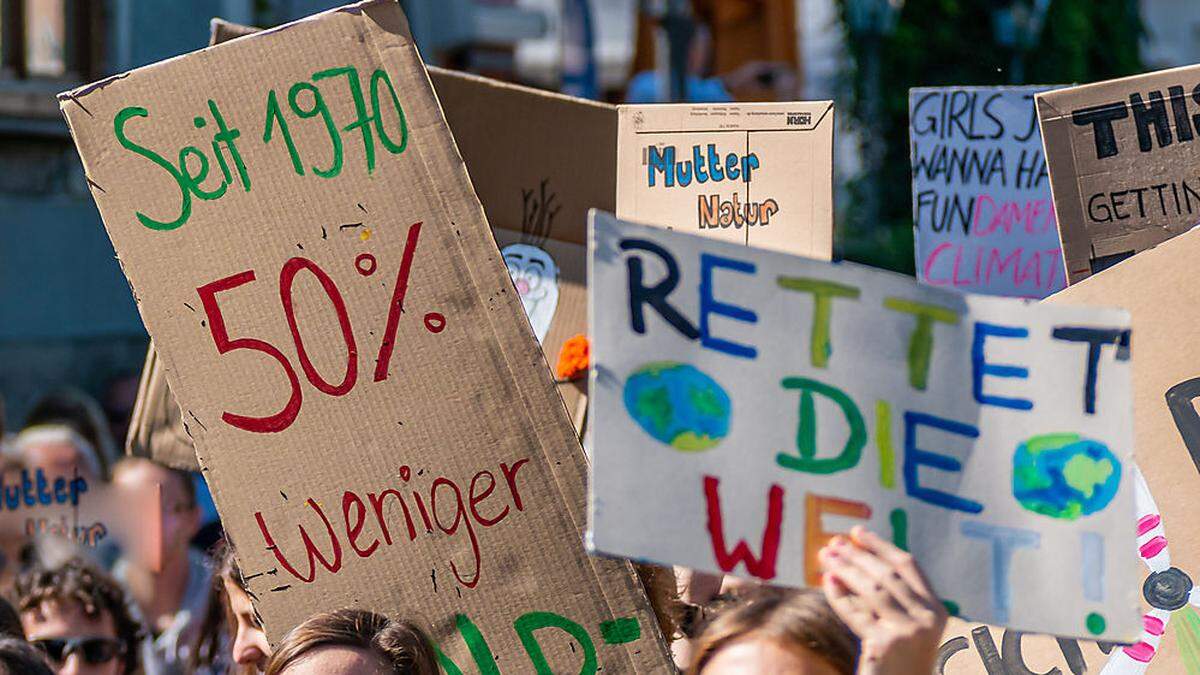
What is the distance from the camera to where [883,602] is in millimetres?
1558

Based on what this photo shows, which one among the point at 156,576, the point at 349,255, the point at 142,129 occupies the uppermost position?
the point at 142,129

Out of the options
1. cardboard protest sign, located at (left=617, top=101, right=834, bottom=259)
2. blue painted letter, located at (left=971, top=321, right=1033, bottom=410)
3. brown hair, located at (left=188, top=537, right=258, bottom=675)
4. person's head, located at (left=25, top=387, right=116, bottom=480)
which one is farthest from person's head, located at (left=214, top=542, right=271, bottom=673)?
person's head, located at (left=25, top=387, right=116, bottom=480)

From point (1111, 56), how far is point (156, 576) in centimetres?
1225

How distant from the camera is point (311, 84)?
218 centimetres

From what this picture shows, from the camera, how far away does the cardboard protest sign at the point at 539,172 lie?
307cm

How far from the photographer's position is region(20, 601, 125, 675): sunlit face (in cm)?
331

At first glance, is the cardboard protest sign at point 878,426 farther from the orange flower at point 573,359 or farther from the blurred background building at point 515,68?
the blurred background building at point 515,68

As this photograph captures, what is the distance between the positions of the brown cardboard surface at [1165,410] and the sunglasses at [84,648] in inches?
75.6

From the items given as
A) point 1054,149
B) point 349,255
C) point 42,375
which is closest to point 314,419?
point 349,255

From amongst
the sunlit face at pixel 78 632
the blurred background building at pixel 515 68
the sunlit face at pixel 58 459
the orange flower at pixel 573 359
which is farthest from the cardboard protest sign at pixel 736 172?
the sunlit face at pixel 58 459

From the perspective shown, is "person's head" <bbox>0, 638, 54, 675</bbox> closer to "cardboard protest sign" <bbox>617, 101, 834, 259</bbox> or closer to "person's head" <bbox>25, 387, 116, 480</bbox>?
"cardboard protest sign" <bbox>617, 101, 834, 259</bbox>

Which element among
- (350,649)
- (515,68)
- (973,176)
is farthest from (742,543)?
(515,68)

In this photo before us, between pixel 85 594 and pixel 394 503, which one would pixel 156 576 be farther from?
pixel 394 503

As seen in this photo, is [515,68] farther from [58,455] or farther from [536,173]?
[536,173]
